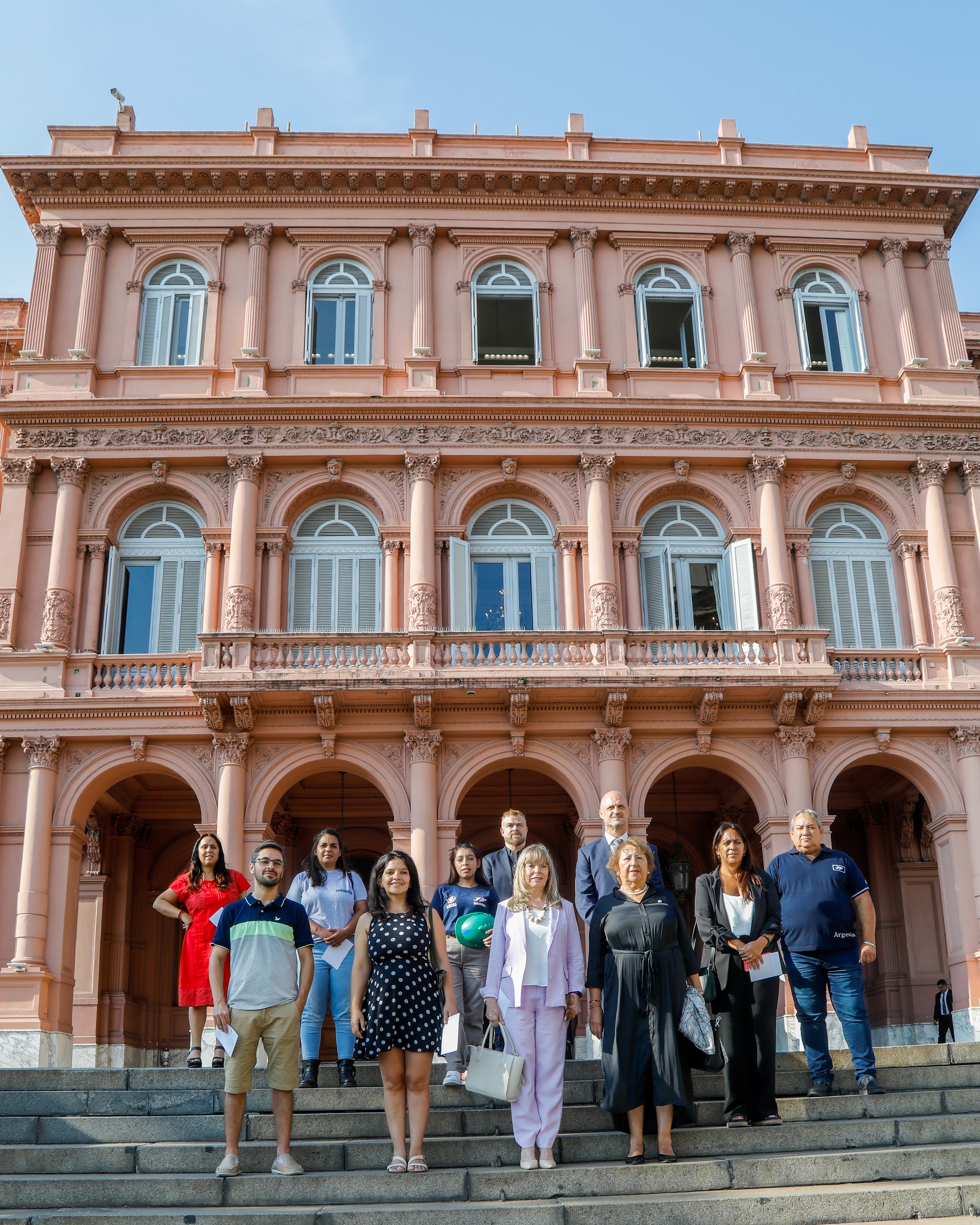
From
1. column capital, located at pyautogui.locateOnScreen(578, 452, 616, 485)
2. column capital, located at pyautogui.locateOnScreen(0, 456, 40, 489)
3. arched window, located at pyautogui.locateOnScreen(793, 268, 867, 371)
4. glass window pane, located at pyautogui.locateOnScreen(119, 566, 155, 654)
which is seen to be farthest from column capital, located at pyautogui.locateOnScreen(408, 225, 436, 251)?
column capital, located at pyautogui.locateOnScreen(0, 456, 40, 489)

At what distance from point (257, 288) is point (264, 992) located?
16645 millimetres

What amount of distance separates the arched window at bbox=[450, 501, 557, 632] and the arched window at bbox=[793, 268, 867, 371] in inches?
233

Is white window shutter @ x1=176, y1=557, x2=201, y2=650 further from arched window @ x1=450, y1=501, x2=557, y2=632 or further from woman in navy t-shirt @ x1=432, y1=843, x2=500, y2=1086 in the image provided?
woman in navy t-shirt @ x1=432, y1=843, x2=500, y2=1086

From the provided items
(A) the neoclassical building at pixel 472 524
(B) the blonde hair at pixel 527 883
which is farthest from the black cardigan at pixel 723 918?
(A) the neoclassical building at pixel 472 524

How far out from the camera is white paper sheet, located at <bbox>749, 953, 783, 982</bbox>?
8922mm

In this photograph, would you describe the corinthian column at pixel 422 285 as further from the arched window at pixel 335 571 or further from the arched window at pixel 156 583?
the arched window at pixel 156 583

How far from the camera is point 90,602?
2061 centimetres

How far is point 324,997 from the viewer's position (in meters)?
10.8

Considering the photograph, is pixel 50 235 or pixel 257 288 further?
pixel 50 235

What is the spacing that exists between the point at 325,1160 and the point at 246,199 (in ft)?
61.4

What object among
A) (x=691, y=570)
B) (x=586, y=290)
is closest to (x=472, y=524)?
(x=691, y=570)

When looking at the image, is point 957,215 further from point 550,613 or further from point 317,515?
point 317,515

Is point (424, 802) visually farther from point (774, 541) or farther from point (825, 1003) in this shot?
point (825, 1003)

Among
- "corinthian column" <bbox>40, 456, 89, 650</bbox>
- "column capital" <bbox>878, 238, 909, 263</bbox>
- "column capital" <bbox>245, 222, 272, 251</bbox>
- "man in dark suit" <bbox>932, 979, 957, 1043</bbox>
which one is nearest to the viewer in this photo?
"man in dark suit" <bbox>932, 979, 957, 1043</bbox>
